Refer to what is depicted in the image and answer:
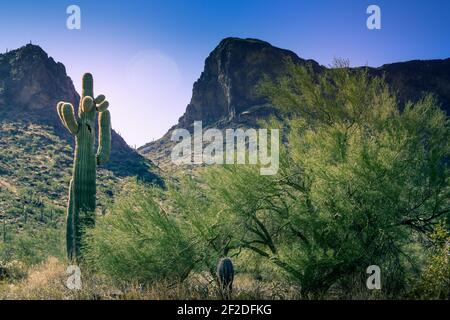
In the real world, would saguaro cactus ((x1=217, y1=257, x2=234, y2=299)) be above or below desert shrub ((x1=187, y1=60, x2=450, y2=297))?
below

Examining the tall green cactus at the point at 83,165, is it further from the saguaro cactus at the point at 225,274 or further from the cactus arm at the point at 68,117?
the saguaro cactus at the point at 225,274

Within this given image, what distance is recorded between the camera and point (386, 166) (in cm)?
951

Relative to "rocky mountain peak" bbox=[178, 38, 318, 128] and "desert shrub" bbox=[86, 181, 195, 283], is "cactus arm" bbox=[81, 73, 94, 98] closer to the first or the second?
"desert shrub" bbox=[86, 181, 195, 283]

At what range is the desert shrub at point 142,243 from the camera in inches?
415

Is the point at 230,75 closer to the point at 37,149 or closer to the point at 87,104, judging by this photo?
the point at 37,149

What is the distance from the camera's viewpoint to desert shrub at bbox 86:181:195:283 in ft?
34.6

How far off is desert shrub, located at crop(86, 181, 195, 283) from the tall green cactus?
257 centimetres

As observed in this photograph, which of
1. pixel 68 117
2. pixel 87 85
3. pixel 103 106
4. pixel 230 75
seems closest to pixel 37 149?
pixel 87 85

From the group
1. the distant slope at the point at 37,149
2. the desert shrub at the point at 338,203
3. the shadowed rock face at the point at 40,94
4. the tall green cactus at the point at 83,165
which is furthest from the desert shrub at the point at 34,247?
the shadowed rock face at the point at 40,94

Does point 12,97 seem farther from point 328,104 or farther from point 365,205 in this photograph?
point 365,205

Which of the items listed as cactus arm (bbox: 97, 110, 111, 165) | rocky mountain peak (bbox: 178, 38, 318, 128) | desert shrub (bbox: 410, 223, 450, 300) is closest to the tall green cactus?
cactus arm (bbox: 97, 110, 111, 165)

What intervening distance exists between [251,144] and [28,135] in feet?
138

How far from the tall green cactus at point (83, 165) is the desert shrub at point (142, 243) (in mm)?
2574
